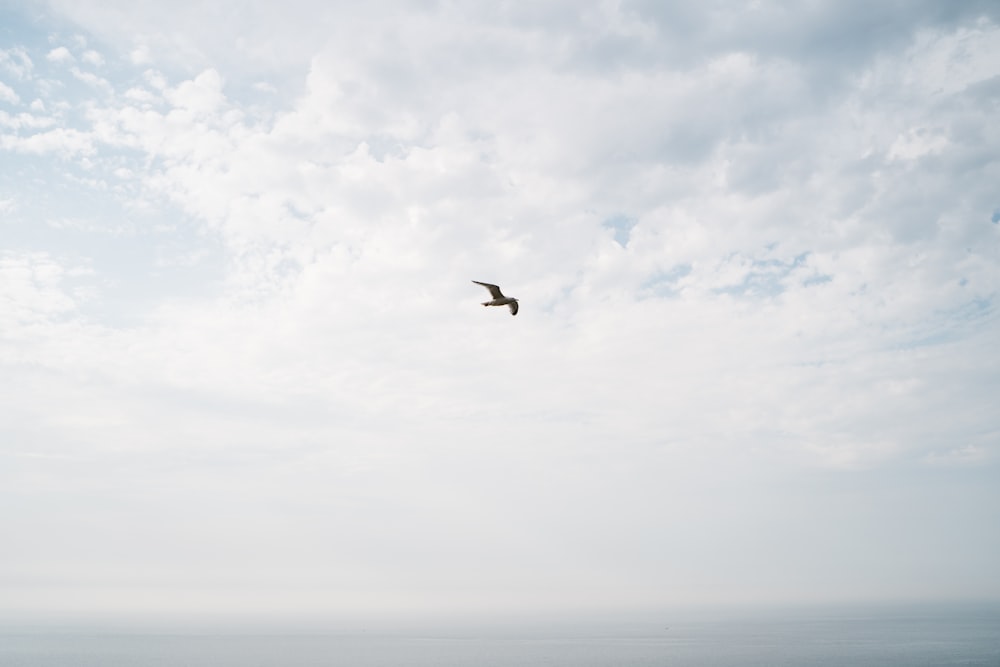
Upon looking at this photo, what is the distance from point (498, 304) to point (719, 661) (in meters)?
177

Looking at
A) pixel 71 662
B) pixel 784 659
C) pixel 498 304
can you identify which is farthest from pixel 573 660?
pixel 498 304

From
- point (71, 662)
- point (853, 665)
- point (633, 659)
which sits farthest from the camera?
point (71, 662)

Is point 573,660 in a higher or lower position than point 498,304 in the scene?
lower

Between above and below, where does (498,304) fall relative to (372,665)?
above

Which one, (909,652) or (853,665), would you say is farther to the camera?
(909,652)

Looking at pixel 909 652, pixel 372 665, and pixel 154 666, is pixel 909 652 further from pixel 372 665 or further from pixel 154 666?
pixel 154 666

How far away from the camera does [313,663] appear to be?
195 m

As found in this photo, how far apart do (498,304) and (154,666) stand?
21462 centimetres

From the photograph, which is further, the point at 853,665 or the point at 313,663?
the point at 313,663

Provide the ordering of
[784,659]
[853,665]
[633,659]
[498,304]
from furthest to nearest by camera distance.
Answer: [633,659] < [784,659] < [853,665] < [498,304]

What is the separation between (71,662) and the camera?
198000 mm

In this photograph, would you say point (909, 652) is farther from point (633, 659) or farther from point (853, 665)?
point (633, 659)

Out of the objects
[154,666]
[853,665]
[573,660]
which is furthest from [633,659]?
[154,666]

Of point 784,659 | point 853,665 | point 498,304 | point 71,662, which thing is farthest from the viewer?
point 71,662
